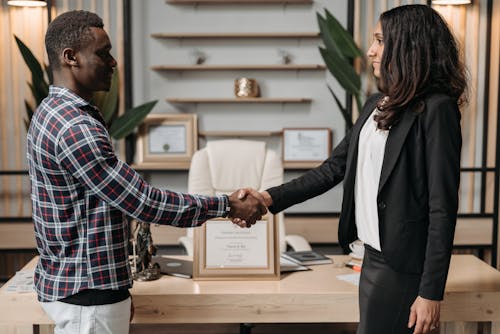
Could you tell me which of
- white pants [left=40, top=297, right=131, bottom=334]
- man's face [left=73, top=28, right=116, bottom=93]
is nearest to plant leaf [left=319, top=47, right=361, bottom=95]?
man's face [left=73, top=28, right=116, bottom=93]

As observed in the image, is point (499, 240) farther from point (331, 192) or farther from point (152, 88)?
point (152, 88)

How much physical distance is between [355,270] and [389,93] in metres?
0.99

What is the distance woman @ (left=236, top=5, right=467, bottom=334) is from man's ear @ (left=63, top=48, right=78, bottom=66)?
82 centimetres

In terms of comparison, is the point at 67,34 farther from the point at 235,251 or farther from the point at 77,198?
the point at 235,251

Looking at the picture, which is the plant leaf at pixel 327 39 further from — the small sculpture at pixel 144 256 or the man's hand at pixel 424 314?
the man's hand at pixel 424 314

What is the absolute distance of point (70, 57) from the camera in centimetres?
166

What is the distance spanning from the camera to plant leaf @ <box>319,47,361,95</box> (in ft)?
12.7

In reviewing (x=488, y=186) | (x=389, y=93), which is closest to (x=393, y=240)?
(x=389, y=93)

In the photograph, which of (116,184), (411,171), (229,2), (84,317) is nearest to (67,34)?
(116,184)

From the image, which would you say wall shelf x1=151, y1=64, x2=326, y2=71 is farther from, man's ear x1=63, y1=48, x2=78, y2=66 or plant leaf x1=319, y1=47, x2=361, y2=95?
man's ear x1=63, y1=48, x2=78, y2=66

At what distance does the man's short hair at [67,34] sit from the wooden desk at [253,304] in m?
0.92

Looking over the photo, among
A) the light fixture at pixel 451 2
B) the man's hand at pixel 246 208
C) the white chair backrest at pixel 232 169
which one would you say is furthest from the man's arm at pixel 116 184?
the light fixture at pixel 451 2

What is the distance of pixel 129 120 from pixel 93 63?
7.38 ft

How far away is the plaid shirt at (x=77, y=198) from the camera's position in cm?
157
